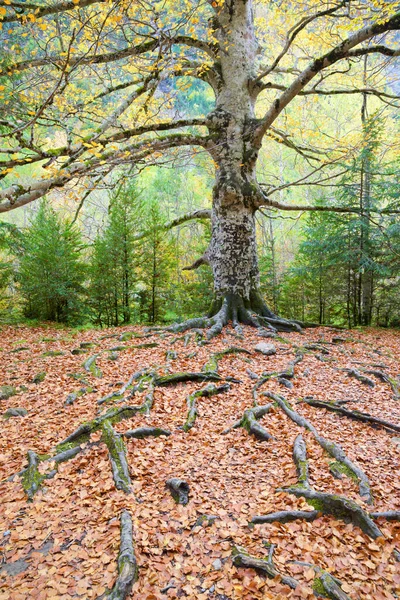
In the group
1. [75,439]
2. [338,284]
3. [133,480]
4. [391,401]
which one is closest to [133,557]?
[133,480]

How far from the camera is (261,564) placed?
2.48m

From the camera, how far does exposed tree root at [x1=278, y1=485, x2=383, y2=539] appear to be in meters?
2.81

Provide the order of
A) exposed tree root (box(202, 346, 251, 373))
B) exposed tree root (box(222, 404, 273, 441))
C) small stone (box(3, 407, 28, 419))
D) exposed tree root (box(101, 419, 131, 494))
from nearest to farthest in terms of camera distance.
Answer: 1. exposed tree root (box(101, 419, 131, 494))
2. exposed tree root (box(222, 404, 273, 441))
3. small stone (box(3, 407, 28, 419))
4. exposed tree root (box(202, 346, 251, 373))

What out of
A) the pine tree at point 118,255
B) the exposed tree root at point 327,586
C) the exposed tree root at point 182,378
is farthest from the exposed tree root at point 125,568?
the pine tree at point 118,255

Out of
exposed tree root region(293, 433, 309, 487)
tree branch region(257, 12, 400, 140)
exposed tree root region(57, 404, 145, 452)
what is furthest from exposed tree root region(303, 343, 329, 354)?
tree branch region(257, 12, 400, 140)

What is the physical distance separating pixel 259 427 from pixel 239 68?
341 inches

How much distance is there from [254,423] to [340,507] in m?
1.52

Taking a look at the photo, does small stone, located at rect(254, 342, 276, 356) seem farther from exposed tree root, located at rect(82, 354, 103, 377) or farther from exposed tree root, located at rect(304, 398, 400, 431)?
exposed tree root, located at rect(82, 354, 103, 377)

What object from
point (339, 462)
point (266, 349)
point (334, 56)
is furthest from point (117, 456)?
point (334, 56)

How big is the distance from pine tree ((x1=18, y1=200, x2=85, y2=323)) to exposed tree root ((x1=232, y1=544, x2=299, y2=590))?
1068cm

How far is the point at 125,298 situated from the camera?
498 inches

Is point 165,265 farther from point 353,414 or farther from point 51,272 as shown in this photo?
point 353,414

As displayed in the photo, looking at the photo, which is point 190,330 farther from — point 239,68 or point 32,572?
point 239,68

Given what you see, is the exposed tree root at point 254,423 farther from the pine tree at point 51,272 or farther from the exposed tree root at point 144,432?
the pine tree at point 51,272
